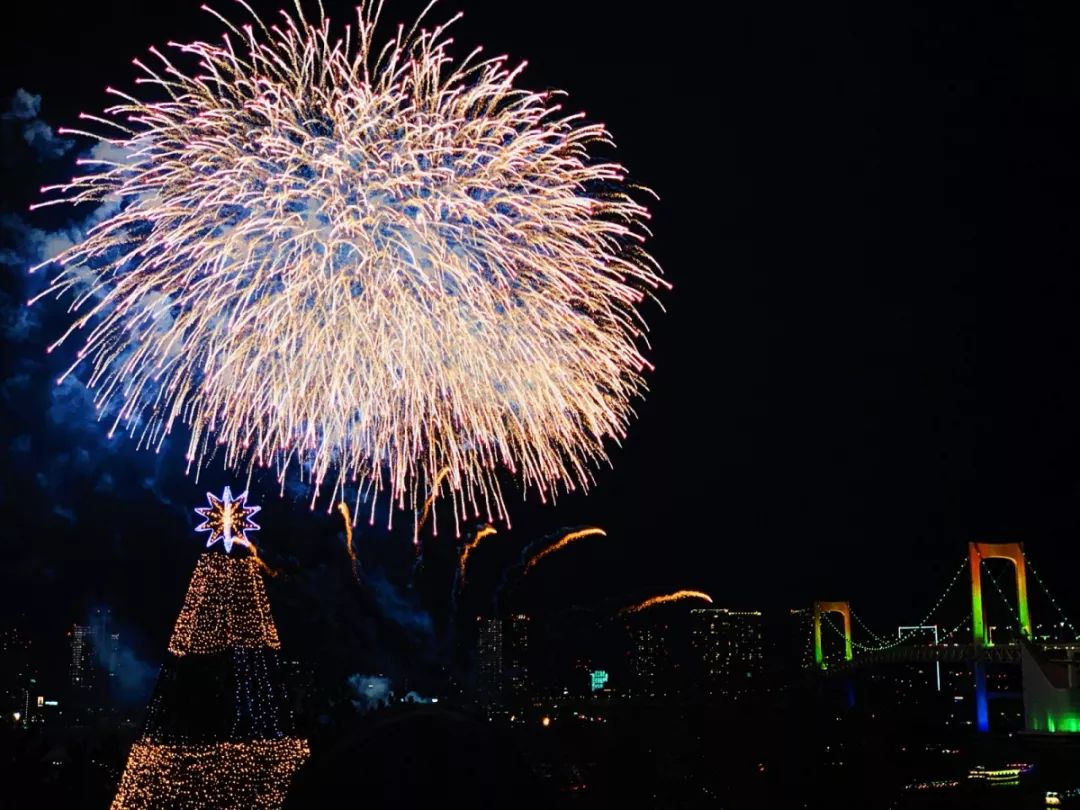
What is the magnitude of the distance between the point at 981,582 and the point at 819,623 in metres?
29.0

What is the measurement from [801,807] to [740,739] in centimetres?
355

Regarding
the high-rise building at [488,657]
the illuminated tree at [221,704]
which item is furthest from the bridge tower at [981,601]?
the illuminated tree at [221,704]

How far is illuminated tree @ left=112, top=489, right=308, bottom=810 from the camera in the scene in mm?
16906

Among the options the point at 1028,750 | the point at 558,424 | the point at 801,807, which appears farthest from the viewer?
the point at 1028,750

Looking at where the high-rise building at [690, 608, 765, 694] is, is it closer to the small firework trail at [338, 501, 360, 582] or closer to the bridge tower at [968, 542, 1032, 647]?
the bridge tower at [968, 542, 1032, 647]

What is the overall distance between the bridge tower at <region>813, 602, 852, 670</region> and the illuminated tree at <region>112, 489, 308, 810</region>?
7700 centimetres

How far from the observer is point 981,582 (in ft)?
221

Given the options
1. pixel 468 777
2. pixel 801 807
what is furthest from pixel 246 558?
pixel 468 777

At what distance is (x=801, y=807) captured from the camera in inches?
400

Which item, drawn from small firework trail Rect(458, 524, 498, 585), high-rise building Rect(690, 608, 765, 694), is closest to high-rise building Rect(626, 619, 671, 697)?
high-rise building Rect(690, 608, 765, 694)

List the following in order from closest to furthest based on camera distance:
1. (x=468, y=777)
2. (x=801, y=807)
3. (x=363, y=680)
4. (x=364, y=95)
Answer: (x=468, y=777) < (x=801, y=807) < (x=364, y=95) < (x=363, y=680)

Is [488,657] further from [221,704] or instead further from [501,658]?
[221,704]

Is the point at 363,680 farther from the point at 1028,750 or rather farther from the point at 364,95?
the point at 364,95

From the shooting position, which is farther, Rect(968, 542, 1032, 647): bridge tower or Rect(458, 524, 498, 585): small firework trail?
Rect(968, 542, 1032, 647): bridge tower
